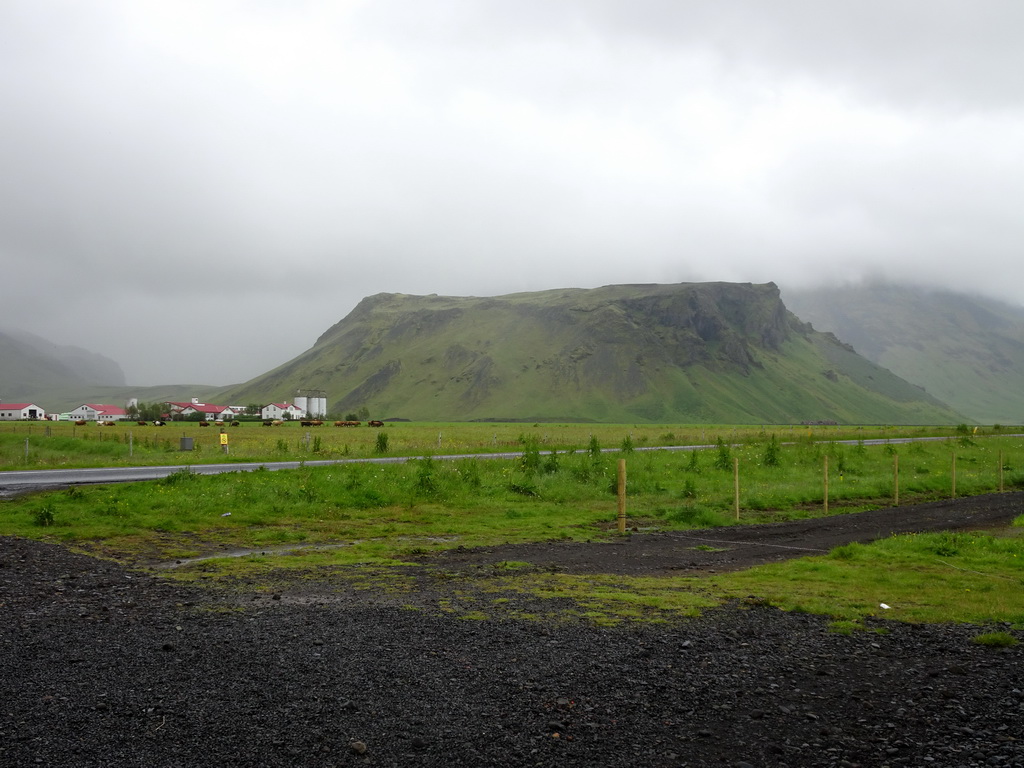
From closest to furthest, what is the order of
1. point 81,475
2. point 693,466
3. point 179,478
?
point 179,478 → point 81,475 → point 693,466

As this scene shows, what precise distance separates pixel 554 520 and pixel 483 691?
16898mm

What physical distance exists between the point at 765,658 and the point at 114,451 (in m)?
46.8

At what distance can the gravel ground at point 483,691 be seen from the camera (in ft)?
22.0

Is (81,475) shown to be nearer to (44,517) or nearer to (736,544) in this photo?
(44,517)

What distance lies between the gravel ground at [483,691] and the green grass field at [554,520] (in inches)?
66.8

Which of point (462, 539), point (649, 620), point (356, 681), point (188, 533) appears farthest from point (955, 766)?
point (188, 533)

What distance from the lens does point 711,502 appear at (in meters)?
28.5

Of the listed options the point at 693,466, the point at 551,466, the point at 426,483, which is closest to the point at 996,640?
the point at 426,483

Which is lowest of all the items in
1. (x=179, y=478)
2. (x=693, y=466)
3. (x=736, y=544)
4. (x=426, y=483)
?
(x=736, y=544)

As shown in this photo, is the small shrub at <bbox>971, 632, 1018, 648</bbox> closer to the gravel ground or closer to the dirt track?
the gravel ground

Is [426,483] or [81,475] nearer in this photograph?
[426,483]

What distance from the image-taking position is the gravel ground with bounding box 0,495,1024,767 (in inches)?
264

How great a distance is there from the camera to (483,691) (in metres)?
8.02

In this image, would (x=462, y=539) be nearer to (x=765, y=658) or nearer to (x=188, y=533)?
(x=188, y=533)
